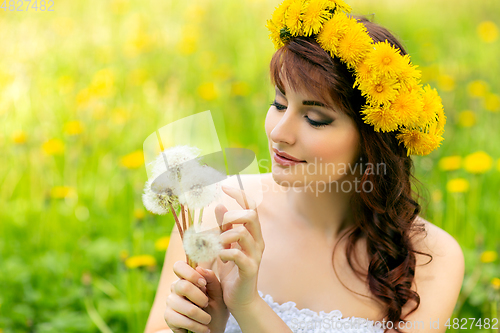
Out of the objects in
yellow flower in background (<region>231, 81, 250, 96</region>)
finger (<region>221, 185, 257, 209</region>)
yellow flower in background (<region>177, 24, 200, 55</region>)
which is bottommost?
finger (<region>221, 185, 257, 209</region>)

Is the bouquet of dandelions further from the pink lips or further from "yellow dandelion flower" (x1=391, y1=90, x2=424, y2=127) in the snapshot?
"yellow dandelion flower" (x1=391, y1=90, x2=424, y2=127)

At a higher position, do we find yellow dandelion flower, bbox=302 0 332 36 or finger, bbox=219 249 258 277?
yellow dandelion flower, bbox=302 0 332 36

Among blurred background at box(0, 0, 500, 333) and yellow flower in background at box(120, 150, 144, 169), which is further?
yellow flower in background at box(120, 150, 144, 169)

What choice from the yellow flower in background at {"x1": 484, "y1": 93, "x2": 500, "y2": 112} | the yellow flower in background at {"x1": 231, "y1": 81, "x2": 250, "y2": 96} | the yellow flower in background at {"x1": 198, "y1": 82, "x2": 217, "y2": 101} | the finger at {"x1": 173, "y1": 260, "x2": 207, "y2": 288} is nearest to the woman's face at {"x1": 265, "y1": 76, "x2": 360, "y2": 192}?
the finger at {"x1": 173, "y1": 260, "x2": 207, "y2": 288}

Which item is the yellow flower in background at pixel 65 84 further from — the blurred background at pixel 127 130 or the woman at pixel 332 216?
the woman at pixel 332 216

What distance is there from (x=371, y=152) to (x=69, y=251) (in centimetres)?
178

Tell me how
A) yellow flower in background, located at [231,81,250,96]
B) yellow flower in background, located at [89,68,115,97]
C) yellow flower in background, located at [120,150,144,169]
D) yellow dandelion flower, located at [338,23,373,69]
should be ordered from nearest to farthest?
yellow dandelion flower, located at [338,23,373,69]
yellow flower in background, located at [120,150,144,169]
yellow flower in background, located at [89,68,115,97]
yellow flower in background, located at [231,81,250,96]

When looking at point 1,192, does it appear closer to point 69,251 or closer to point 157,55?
point 69,251

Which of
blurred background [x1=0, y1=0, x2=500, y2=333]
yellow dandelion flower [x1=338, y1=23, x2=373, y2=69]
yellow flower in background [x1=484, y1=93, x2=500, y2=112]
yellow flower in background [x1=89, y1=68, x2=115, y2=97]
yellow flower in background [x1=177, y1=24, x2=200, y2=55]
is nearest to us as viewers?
yellow dandelion flower [x1=338, y1=23, x2=373, y2=69]

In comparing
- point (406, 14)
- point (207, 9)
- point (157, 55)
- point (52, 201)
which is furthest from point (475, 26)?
point (52, 201)

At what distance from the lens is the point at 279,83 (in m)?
1.34

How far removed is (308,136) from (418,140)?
0.38 m

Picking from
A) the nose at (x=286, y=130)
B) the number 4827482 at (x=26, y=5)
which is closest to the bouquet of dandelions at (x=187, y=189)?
the nose at (x=286, y=130)

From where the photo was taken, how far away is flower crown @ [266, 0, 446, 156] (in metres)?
1.24
